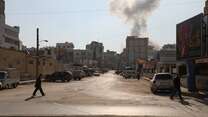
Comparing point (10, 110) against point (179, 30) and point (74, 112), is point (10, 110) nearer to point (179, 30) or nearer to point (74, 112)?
point (74, 112)

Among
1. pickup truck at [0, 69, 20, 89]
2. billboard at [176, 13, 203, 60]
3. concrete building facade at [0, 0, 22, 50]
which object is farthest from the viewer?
concrete building facade at [0, 0, 22, 50]

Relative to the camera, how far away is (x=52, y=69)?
117812 millimetres

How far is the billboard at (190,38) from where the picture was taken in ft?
129

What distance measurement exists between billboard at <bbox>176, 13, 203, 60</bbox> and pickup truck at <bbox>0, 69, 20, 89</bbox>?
17.6m

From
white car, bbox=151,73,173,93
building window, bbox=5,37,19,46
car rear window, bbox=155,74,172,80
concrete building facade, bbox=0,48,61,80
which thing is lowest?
white car, bbox=151,73,173,93

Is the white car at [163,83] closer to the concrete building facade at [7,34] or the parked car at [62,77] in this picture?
the parked car at [62,77]

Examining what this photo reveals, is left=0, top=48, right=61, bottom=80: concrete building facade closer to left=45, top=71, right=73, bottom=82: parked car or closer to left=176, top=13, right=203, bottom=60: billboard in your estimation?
left=45, top=71, right=73, bottom=82: parked car

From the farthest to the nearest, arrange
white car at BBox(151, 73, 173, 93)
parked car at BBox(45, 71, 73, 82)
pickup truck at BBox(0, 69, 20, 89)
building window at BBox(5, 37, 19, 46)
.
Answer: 1. building window at BBox(5, 37, 19, 46)
2. parked car at BBox(45, 71, 73, 82)
3. pickup truck at BBox(0, 69, 20, 89)
4. white car at BBox(151, 73, 173, 93)

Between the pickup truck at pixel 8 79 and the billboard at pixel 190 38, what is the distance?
1756 cm

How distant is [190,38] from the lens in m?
41.8

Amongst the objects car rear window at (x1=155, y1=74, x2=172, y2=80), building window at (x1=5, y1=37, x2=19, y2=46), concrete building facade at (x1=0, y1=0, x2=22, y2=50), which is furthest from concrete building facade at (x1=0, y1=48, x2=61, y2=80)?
building window at (x1=5, y1=37, x2=19, y2=46)

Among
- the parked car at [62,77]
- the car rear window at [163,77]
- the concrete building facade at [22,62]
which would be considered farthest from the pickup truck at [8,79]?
the parked car at [62,77]

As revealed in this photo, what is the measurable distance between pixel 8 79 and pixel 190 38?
1975 cm

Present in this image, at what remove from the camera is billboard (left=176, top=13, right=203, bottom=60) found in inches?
1551
